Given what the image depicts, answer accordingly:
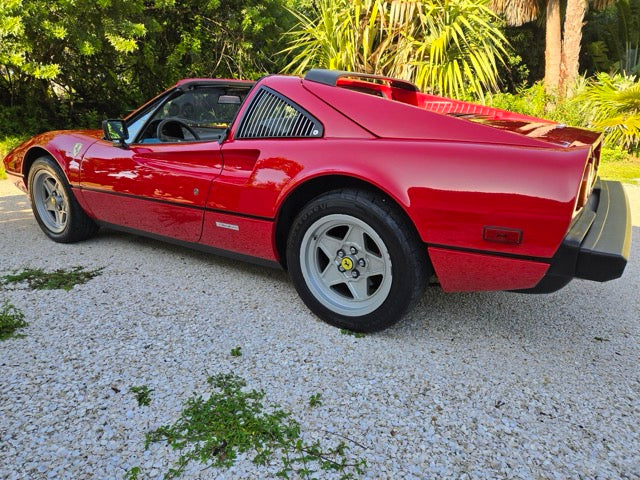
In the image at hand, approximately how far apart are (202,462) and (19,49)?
731cm

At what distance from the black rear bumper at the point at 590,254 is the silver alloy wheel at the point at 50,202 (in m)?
3.32

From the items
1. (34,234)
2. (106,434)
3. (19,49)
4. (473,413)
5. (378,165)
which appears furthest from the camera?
(19,49)

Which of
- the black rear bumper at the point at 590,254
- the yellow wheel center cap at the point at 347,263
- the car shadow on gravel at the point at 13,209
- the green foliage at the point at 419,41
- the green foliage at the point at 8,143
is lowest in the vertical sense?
the car shadow on gravel at the point at 13,209

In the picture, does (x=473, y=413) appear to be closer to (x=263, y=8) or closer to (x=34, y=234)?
(x=34, y=234)

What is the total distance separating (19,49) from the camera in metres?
6.64

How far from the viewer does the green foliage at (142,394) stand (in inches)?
69.9

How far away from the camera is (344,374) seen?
2000mm

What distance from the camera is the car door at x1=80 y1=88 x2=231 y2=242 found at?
2740mm

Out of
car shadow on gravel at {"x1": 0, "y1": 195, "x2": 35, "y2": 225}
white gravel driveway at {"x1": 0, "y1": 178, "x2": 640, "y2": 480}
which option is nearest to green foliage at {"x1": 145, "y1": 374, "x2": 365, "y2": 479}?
white gravel driveway at {"x1": 0, "y1": 178, "x2": 640, "y2": 480}

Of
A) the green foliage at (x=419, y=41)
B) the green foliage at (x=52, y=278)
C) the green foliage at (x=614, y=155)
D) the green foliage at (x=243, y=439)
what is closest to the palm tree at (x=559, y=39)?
the green foliage at (x=614, y=155)

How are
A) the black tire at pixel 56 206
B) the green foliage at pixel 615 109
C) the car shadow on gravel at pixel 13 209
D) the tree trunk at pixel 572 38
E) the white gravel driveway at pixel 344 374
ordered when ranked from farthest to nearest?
the tree trunk at pixel 572 38
the green foliage at pixel 615 109
the car shadow on gravel at pixel 13 209
the black tire at pixel 56 206
the white gravel driveway at pixel 344 374

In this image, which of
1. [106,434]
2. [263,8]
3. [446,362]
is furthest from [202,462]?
[263,8]

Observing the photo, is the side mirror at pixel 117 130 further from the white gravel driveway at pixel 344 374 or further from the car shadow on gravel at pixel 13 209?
A: the car shadow on gravel at pixel 13 209

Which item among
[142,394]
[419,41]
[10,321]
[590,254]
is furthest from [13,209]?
[419,41]
